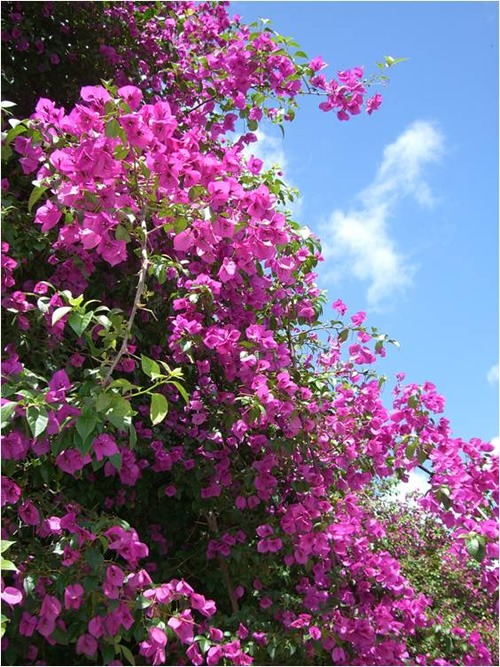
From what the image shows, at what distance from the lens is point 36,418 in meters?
1.29

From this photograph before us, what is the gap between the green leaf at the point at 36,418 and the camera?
1265mm

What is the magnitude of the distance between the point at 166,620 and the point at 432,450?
2.95 ft

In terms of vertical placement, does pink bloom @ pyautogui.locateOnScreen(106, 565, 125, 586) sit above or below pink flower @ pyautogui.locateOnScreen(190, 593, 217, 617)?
below

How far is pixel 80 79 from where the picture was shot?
3.23 metres

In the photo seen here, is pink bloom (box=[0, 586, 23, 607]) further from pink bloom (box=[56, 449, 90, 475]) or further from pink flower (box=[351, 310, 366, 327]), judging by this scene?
pink flower (box=[351, 310, 366, 327])

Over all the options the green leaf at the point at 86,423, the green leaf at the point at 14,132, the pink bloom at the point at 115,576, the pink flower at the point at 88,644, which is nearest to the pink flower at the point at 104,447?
the green leaf at the point at 86,423

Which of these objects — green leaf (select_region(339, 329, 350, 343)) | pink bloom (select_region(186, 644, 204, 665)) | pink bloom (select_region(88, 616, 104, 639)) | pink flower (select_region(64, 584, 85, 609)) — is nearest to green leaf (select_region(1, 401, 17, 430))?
pink flower (select_region(64, 584, 85, 609))

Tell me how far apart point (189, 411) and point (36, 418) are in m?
1.11

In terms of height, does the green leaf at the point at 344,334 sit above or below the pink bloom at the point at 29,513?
above

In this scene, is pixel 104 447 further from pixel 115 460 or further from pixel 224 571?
pixel 224 571

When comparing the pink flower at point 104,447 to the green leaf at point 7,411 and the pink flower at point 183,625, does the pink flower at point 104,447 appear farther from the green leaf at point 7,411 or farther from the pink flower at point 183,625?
the pink flower at point 183,625

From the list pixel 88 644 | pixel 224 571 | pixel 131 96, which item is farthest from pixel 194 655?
pixel 131 96

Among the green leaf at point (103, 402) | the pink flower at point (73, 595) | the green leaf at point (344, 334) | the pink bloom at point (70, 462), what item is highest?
the green leaf at point (344, 334)

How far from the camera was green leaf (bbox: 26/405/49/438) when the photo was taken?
1.26 metres
